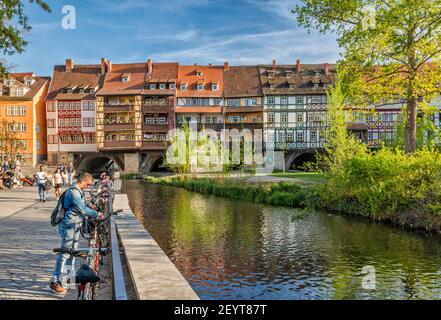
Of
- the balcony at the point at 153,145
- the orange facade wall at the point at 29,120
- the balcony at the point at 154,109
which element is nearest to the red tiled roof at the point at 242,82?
the balcony at the point at 154,109

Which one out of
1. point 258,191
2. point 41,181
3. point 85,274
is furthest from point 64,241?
point 258,191

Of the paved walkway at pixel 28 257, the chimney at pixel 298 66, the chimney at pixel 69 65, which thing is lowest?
the paved walkway at pixel 28 257

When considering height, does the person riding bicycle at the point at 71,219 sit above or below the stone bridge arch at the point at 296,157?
below

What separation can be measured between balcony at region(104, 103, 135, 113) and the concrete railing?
45.1m

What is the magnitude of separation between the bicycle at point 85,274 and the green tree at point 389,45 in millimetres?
15818

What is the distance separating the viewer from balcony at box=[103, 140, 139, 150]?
5466 centimetres

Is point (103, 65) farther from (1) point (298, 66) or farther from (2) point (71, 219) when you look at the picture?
(2) point (71, 219)

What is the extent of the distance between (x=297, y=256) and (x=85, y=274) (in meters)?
7.86

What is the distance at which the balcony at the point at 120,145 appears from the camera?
54656 mm

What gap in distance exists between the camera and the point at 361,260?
11.2 metres

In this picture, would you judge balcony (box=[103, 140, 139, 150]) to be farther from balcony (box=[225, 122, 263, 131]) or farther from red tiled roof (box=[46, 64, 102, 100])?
balcony (box=[225, 122, 263, 131])

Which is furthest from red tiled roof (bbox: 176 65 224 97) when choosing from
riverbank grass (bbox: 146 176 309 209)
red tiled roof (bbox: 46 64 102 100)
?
riverbank grass (bbox: 146 176 309 209)

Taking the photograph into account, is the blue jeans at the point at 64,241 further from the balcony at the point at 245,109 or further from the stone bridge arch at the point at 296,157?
the balcony at the point at 245,109
